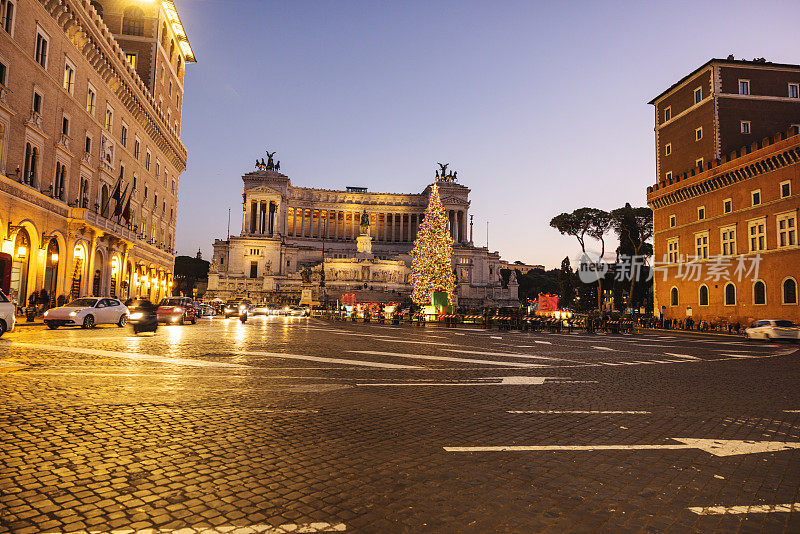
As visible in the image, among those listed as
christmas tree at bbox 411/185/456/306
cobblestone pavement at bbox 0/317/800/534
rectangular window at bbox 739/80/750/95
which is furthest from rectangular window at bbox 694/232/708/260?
cobblestone pavement at bbox 0/317/800/534

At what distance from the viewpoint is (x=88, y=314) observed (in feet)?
69.8

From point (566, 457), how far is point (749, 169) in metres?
40.2

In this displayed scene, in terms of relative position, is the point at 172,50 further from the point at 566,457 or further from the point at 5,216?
the point at 566,457

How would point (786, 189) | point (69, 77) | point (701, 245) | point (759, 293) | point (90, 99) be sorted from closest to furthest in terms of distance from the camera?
1. point (69, 77)
2. point (90, 99)
3. point (786, 189)
4. point (759, 293)
5. point (701, 245)

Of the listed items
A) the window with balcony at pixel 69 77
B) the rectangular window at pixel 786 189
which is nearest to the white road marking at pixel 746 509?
the window with balcony at pixel 69 77

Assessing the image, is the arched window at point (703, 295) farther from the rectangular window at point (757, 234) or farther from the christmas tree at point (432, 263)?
the christmas tree at point (432, 263)

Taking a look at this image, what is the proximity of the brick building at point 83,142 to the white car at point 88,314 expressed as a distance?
4.86m

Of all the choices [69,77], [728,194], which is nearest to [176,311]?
[69,77]

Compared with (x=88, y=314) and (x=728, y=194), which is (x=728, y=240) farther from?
(x=88, y=314)

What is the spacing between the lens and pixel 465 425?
5965mm

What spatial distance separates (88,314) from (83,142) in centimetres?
1587

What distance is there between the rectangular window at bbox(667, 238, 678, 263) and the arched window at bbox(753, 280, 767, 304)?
9356 mm

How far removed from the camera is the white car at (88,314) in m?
20.2

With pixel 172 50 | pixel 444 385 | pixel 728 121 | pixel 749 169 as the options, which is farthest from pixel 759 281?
pixel 172 50
